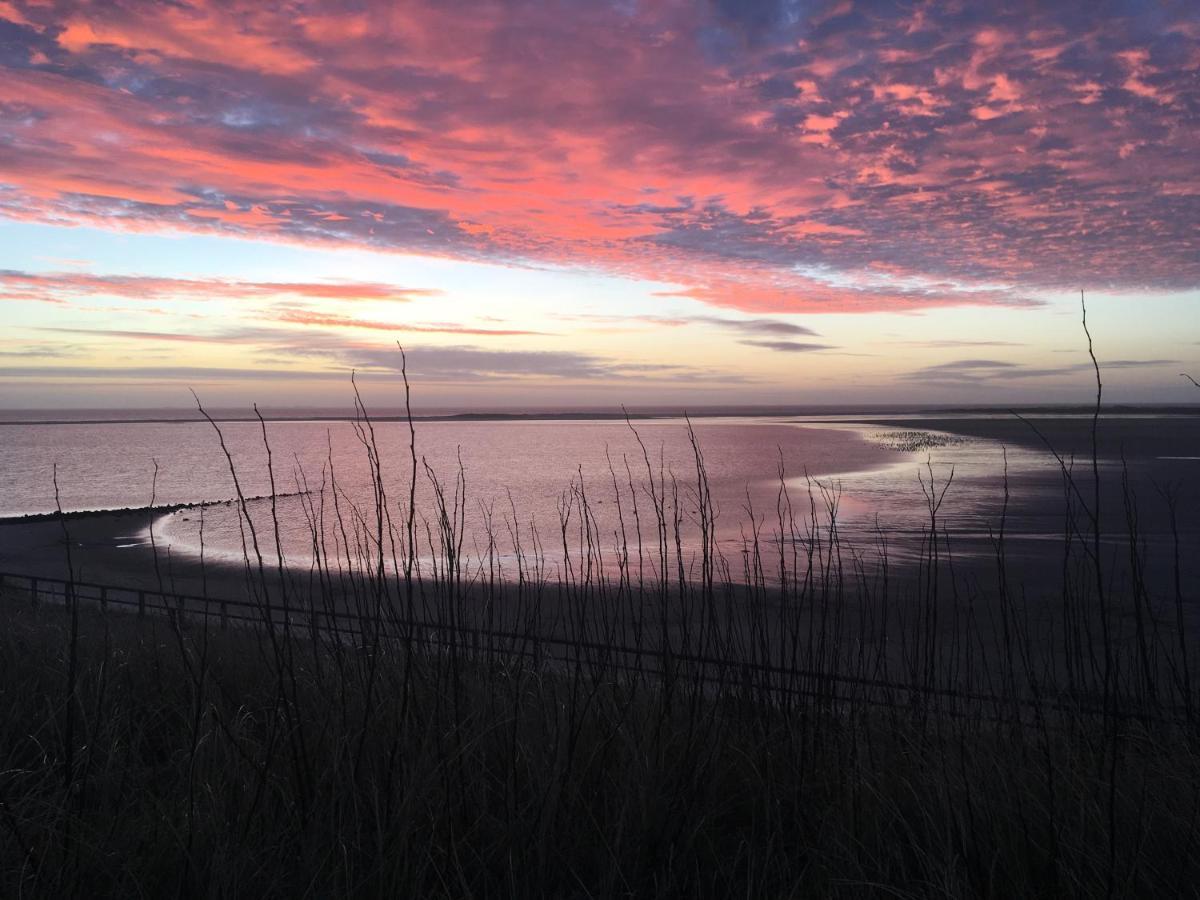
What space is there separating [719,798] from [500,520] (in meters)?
30.9

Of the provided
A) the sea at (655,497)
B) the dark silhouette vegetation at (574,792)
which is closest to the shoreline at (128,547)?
the sea at (655,497)

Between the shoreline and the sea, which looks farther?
the shoreline

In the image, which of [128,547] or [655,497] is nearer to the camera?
[655,497]

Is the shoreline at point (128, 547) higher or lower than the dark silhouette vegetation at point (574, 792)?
lower

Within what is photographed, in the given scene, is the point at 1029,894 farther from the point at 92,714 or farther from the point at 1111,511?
the point at 1111,511

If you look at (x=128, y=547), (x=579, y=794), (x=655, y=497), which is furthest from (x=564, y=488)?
(x=579, y=794)

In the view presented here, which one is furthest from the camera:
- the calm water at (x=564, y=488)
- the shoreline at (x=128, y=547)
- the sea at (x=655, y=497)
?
the calm water at (x=564, y=488)

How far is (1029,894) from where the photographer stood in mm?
3188

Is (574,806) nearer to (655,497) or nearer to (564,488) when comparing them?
(655,497)

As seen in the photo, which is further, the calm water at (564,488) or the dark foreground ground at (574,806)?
the calm water at (564,488)

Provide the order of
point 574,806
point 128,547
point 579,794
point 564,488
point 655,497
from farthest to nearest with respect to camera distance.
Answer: point 564,488 → point 128,547 → point 655,497 → point 579,794 → point 574,806

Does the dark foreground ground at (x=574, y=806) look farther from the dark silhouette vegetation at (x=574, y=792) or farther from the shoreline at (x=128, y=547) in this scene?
the shoreline at (x=128, y=547)

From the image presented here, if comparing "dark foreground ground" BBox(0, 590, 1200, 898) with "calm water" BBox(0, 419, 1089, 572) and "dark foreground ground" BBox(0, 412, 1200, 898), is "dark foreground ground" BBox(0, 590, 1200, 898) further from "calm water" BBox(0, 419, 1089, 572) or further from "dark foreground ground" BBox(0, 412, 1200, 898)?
"calm water" BBox(0, 419, 1089, 572)

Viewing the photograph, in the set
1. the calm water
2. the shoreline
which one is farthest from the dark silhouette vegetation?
the shoreline
